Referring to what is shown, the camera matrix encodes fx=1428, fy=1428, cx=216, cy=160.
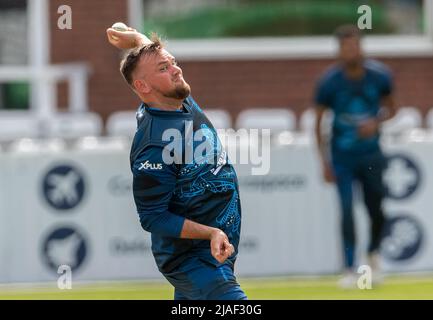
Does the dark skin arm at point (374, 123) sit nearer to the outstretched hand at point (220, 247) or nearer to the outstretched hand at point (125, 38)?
the outstretched hand at point (125, 38)

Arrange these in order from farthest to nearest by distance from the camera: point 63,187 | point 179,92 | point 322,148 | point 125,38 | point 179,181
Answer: point 63,187 → point 322,148 → point 125,38 → point 179,181 → point 179,92

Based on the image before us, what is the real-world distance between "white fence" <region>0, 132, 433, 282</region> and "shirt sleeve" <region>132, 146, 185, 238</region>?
568cm

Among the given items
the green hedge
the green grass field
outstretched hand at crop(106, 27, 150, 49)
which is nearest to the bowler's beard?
outstretched hand at crop(106, 27, 150, 49)

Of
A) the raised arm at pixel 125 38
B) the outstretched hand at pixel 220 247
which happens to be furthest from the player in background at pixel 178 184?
the raised arm at pixel 125 38

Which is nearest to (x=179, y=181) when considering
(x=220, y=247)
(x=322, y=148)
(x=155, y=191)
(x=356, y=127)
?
(x=155, y=191)

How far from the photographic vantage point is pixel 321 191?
1277 cm

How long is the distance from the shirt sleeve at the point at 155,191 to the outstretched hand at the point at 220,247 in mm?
279

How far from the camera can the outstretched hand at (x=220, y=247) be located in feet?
21.3

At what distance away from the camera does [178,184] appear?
274 inches

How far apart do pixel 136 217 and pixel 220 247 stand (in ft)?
20.2

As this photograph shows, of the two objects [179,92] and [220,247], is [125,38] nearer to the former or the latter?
[179,92]

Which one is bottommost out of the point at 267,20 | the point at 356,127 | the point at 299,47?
the point at 356,127

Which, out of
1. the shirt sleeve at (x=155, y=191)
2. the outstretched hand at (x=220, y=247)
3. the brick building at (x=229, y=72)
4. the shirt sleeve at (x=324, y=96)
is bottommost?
the outstretched hand at (x=220, y=247)

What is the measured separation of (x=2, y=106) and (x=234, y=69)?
283 cm
